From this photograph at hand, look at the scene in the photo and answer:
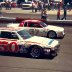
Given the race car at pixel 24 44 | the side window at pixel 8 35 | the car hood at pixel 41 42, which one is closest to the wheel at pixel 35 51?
the race car at pixel 24 44

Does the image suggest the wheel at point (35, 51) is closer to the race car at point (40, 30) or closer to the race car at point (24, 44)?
the race car at point (24, 44)

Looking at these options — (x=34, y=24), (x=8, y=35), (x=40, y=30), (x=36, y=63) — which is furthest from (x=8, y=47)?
(x=34, y=24)

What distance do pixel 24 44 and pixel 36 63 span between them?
1.71 meters

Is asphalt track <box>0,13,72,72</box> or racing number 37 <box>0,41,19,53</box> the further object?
racing number 37 <box>0,41,19,53</box>

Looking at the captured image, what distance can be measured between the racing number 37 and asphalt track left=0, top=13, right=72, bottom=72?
0.33 metres

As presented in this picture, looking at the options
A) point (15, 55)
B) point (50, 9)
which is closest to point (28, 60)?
point (15, 55)

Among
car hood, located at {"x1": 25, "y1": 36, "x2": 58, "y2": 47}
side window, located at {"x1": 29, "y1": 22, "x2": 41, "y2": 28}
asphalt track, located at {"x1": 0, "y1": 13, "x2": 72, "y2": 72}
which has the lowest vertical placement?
asphalt track, located at {"x1": 0, "y1": 13, "x2": 72, "y2": 72}

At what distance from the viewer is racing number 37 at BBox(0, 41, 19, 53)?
57.9 feet

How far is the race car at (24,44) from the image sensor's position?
56.4 ft

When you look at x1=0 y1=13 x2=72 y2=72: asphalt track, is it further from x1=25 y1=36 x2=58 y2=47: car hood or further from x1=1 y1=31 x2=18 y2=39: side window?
x1=1 y1=31 x2=18 y2=39: side window

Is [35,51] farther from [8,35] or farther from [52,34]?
[52,34]

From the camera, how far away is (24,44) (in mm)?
17500

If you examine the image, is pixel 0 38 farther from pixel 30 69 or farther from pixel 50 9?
pixel 50 9

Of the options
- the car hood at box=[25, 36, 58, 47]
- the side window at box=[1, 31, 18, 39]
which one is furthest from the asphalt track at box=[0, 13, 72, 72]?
the side window at box=[1, 31, 18, 39]
